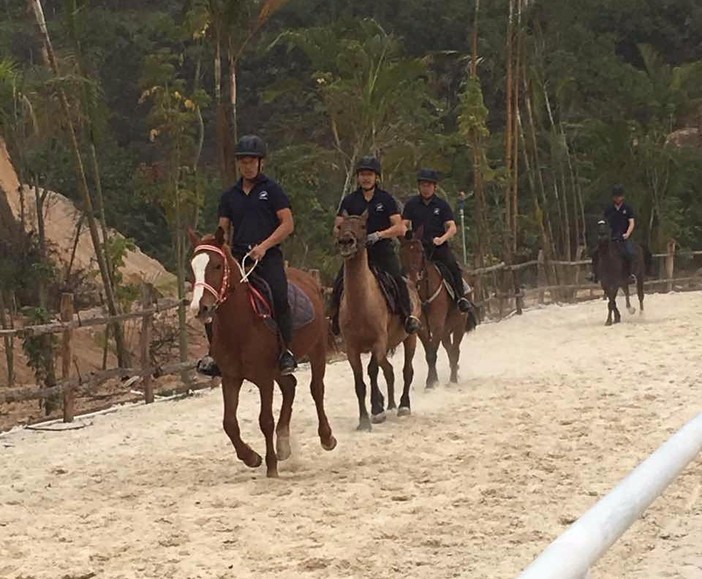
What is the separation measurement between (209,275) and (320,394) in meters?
1.83

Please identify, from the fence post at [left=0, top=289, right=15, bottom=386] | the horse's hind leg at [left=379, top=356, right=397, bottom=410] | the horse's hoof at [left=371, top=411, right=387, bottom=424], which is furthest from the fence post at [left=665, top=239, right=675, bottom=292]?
the horse's hoof at [left=371, top=411, right=387, bottom=424]

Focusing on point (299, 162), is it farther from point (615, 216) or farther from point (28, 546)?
point (28, 546)

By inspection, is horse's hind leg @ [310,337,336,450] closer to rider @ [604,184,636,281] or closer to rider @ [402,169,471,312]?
rider @ [402,169,471,312]

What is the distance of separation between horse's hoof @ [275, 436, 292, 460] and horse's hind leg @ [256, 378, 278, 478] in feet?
0.99

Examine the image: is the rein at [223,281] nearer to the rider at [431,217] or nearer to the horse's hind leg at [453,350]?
the rider at [431,217]

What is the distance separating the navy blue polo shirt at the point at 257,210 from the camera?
698 centimetres

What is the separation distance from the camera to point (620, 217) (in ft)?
57.3

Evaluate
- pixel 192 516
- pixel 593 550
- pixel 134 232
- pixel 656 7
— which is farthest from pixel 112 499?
pixel 656 7

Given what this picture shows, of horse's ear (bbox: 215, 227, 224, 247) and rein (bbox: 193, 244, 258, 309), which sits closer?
rein (bbox: 193, 244, 258, 309)

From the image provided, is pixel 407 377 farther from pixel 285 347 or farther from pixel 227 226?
pixel 227 226

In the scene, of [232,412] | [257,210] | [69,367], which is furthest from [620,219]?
[232,412]

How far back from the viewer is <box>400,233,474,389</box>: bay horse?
10.5 m

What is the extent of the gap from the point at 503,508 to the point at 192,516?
1.69 metres

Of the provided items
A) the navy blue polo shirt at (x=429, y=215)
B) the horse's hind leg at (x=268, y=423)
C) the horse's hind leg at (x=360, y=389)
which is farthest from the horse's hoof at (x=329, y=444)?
the navy blue polo shirt at (x=429, y=215)
